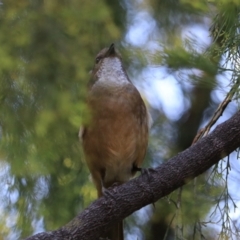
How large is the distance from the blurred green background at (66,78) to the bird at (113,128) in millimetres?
98

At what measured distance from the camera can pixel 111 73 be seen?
14.0 feet

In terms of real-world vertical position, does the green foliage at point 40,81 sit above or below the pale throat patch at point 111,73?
above

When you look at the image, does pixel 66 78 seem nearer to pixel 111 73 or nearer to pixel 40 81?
pixel 40 81

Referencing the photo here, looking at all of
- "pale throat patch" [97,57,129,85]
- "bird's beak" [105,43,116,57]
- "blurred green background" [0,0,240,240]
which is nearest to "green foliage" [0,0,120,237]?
"blurred green background" [0,0,240,240]

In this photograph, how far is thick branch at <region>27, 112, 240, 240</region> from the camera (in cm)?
311

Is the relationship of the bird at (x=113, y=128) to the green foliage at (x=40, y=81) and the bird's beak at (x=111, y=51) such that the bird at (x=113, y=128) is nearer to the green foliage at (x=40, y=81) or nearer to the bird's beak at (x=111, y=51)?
the bird's beak at (x=111, y=51)

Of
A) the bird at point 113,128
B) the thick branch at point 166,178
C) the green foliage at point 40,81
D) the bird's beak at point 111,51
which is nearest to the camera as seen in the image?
the green foliage at point 40,81

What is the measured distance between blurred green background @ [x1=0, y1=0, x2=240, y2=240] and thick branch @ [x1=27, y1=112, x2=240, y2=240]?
15 centimetres

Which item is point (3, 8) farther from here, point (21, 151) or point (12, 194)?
point (12, 194)

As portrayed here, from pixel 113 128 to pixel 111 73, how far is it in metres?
0.48

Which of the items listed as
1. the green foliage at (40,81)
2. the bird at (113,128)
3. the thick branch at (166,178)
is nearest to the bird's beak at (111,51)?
the bird at (113,128)

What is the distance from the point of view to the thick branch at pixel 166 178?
10.2 feet

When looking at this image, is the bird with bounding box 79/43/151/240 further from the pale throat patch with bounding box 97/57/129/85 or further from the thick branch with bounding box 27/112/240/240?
the thick branch with bounding box 27/112/240/240

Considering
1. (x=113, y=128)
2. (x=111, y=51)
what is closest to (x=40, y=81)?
(x=113, y=128)
